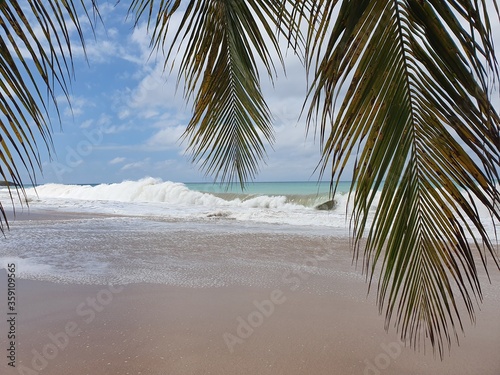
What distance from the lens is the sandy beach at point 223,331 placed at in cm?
245

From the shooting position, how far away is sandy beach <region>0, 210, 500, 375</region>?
2.45 meters

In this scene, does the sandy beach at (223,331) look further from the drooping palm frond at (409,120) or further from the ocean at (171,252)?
the drooping palm frond at (409,120)

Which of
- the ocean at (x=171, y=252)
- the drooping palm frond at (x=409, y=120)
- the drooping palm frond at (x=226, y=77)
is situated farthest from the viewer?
the ocean at (x=171, y=252)

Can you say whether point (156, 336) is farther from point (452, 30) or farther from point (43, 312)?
point (452, 30)

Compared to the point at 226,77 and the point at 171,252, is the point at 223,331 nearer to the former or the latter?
the point at 226,77

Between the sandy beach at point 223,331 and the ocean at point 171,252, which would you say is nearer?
the sandy beach at point 223,331

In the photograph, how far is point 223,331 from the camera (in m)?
2.90

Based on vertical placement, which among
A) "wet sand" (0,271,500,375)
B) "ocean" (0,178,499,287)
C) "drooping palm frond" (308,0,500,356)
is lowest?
"wet sand" (0,271,500,375)

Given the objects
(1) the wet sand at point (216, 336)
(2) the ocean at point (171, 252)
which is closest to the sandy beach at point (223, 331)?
(1) the wet sand at point (216, 336)

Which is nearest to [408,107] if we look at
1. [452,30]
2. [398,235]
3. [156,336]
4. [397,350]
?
[452,30]

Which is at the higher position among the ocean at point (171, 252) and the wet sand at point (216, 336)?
the ocean at point (171, 252)

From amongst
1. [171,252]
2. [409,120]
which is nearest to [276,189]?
[171,252]

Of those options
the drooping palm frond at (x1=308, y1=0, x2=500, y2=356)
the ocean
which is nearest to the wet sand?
the ocean

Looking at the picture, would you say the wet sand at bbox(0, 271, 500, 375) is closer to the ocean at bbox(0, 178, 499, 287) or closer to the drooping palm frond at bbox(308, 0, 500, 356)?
the ocean at bbox(0, 178, 499, 287)
